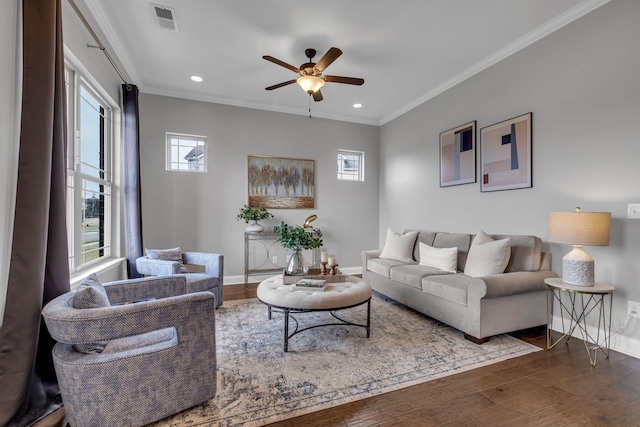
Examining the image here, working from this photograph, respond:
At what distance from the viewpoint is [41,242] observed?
1.64m

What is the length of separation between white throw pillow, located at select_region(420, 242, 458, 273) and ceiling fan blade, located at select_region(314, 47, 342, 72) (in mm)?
2487

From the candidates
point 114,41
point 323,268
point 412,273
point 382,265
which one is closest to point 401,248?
point 382,265

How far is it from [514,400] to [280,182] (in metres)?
4.10

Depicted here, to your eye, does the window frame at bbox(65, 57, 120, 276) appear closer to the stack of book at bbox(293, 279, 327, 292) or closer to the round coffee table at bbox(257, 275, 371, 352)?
the round coffee table at bbox(257, 275, 371, 352)

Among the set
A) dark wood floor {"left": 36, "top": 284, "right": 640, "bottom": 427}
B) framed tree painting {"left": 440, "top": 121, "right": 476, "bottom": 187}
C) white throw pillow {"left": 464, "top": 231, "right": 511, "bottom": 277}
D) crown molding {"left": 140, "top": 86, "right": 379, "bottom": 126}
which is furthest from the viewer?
crown molding {"left": 140, "top": 86, "right": 379, "bottom": 126}

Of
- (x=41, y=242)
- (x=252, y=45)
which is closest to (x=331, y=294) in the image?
(x=41, y=242)

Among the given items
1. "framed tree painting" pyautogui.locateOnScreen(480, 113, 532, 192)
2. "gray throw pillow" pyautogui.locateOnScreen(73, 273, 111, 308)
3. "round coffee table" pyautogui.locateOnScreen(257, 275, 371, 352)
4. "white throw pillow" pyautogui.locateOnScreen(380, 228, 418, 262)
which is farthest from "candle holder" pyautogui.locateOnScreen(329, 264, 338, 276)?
"framed tree painting" pyautogui.locateOnScreen(480, 113, 532, 192)

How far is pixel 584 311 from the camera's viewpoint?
8.61ft

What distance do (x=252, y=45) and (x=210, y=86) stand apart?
1360 mm

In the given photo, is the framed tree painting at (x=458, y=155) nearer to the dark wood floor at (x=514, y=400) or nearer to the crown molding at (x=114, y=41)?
the dark wood floor at (x=514, y=400)

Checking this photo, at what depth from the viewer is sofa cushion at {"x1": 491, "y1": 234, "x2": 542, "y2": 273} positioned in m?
2.85

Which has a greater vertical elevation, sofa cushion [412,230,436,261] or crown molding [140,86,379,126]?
crown molding [140,86,379,126]

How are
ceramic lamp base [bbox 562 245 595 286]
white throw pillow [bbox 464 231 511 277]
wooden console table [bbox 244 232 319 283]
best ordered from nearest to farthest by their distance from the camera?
ceramic lamp base [bbox 562 245 595 286], white throw pillow [bbox 464 231 511 277], wooden console table [bbox 244 232 319 283]

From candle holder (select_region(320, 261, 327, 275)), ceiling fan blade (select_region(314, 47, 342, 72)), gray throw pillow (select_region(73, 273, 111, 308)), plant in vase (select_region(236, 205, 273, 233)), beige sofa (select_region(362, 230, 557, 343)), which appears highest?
ceiling fan blade (select_region(314, 47, 342, 72))
